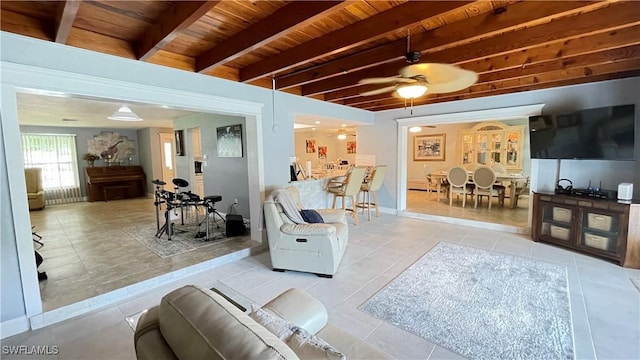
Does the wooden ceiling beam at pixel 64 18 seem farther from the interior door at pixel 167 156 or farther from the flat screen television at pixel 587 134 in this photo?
the interior door at pixel 167 156

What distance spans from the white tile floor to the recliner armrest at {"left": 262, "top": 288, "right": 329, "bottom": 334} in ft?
2.68

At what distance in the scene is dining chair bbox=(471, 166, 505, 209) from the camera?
A: 6.00 meters

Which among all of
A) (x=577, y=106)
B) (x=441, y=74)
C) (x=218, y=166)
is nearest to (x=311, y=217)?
(x=441, y=74)

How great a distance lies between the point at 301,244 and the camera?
10.0 feet

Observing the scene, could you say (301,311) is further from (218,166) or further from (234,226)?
(218,166)

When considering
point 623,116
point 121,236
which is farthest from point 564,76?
point 121,236

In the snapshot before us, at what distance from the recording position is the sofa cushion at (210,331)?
0.73m

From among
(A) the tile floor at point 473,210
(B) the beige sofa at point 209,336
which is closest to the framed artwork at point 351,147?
(A) the tile floor at point 473,210

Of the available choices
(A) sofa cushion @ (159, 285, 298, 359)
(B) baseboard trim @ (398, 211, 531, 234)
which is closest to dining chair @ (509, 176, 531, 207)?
(B) baseboard trim @ (398, 211, 531, 234)

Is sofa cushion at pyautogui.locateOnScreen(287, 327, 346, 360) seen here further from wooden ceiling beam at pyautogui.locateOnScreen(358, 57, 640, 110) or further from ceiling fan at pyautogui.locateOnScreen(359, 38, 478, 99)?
wooden ceiling beam at pyautogui.locateOnScreen(358, 57, 640, 110)

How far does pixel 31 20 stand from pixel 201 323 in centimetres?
274

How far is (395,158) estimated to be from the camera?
6016 mm

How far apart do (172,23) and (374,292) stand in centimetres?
283

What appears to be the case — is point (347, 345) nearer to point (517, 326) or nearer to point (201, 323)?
point (201, 323)
